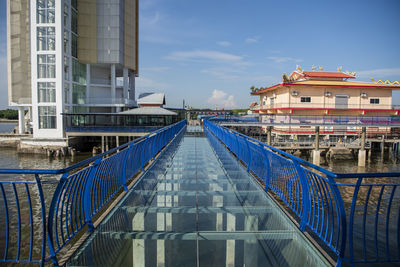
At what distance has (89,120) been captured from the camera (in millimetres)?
39594

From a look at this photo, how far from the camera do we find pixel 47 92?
4031cm

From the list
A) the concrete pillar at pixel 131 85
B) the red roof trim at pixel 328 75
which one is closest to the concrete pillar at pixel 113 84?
the concrete pillar at pixel 131 85

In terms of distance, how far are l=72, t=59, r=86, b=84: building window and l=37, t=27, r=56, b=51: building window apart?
17.1 ft

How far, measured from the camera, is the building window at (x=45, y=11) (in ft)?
128

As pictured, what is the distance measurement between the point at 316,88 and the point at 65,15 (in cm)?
3801

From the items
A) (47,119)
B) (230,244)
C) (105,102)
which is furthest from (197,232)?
(105,102)

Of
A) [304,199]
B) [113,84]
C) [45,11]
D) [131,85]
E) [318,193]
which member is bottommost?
[318,193]

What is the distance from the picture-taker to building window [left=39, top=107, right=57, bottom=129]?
39.8 m

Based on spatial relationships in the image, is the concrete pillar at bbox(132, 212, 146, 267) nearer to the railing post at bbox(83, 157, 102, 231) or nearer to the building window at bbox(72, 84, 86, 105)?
the railing post at bbox(83, 157, 102, 231)

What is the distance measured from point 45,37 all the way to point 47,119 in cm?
1165

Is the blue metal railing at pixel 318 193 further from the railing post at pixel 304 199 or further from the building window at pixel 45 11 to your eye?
the building window at pixel 45 11

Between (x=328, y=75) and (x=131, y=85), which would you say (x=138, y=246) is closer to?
(x=328, y=75)

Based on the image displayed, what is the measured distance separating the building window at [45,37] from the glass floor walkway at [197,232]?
41425 millimetres

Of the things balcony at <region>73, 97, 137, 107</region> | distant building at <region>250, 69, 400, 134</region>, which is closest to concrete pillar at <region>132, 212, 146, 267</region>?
distant building at <region>250, 69, 400, 134</region>
